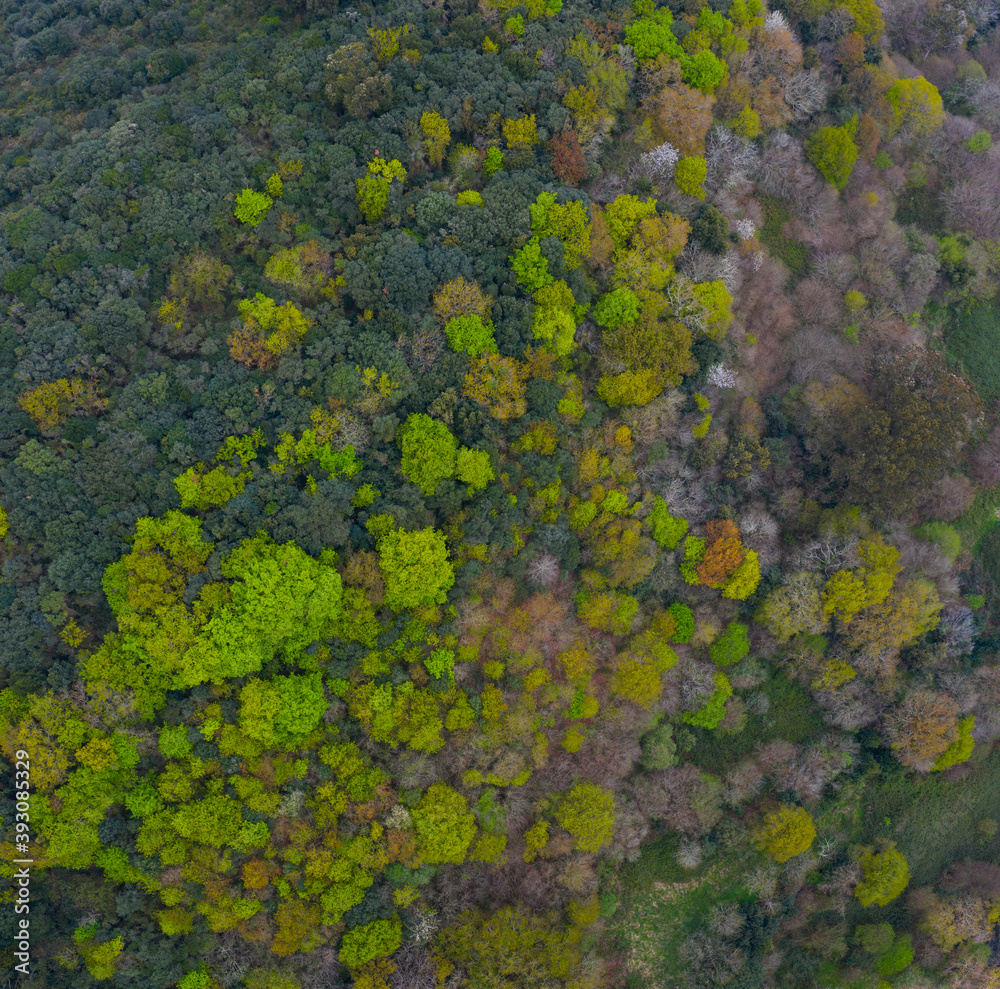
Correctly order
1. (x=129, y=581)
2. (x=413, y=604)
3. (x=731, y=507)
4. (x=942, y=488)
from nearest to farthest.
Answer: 1. (x=129, y=581)
2. (x=413, y=604)
3. (x=731, y=507)
4. (x=942, y=488)

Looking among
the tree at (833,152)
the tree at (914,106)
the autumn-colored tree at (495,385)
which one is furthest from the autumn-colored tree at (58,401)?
the tree at (914,106)

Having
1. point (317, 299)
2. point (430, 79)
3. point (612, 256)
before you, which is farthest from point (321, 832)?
point (430, 79)

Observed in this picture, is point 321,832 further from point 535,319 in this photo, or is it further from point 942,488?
point 942,488

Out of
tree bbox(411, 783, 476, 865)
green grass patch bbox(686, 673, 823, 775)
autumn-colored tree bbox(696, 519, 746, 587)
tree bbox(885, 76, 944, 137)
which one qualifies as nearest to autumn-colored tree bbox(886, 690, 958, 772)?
green grass patch bbox(686, 673, 823, 775)

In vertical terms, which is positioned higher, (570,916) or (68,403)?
(68,403)

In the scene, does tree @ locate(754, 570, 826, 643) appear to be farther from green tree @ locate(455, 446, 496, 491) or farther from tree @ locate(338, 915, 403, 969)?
tree @ locate(338, 915, 403, 969)

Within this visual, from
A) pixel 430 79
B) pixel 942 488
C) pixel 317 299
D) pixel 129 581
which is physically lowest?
pixel 942 488

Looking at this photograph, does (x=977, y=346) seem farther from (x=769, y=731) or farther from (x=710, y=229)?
(x=769, y=731)
